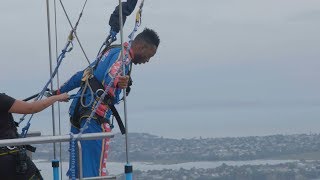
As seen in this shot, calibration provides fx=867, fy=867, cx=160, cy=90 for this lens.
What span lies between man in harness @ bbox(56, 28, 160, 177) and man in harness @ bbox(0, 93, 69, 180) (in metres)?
1.00

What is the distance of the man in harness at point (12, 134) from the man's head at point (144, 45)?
1.20 m

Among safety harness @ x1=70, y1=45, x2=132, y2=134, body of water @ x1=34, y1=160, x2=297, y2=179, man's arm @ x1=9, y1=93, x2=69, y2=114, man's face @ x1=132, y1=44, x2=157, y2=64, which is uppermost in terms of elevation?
man's face @ x1=132, y1=44, x2=157, y2=64

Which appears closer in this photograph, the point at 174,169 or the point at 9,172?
the point at 9,172

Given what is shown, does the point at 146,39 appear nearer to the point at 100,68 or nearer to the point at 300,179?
the point at 100,68

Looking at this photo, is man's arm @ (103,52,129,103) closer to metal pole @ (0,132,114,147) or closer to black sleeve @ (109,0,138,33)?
black sleeve @ (109,0,138,33)

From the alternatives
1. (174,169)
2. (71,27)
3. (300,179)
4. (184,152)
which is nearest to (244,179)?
(300,179)

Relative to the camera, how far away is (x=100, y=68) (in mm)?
6676

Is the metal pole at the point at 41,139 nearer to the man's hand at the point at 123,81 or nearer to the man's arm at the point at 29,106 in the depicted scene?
the man's arm at the point at 29,106

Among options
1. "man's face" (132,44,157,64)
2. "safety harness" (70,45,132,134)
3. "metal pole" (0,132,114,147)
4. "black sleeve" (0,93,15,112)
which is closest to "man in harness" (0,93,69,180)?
"black sleeve" (0,93,15,112)

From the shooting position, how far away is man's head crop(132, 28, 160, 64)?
6621mm

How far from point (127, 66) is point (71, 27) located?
0.83 metres

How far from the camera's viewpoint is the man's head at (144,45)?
6.62 m

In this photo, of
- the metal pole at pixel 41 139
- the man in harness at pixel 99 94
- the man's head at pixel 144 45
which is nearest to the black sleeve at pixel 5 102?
the metal pole at pixel 41 139

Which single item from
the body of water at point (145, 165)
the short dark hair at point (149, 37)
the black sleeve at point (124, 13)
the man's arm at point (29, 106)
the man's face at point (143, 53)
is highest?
the black sleeve at point (124, 13)
